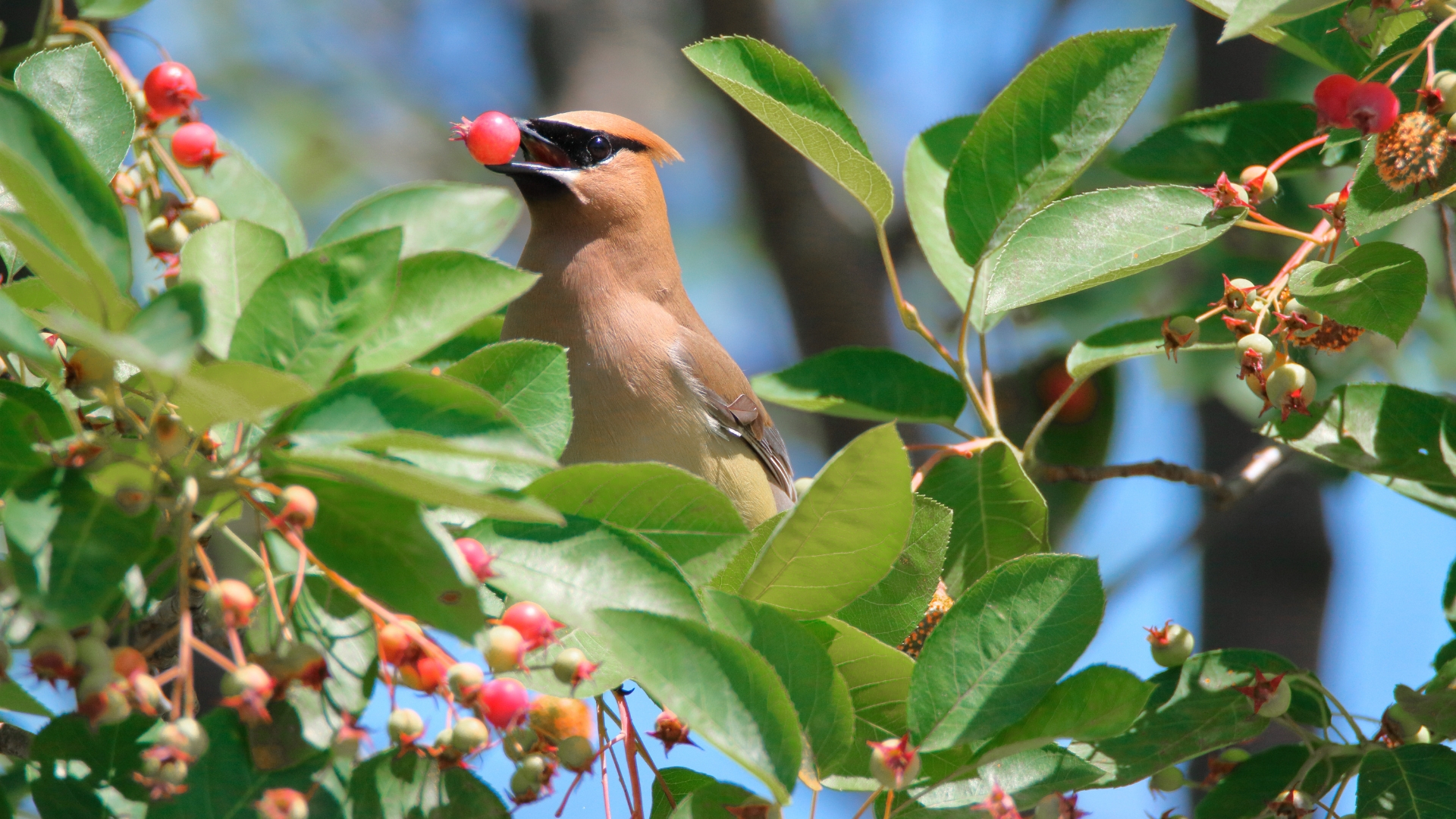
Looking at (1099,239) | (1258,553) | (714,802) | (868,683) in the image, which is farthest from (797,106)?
(1258,553)

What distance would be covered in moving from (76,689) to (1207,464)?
5.07 metres

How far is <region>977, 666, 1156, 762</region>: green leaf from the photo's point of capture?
189cm

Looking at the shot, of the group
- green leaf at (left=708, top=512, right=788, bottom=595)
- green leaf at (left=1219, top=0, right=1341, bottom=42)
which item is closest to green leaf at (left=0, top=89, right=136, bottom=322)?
green leaf at (left=708, top=512, right=788, bottom=595)

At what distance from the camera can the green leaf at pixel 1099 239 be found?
2.35m

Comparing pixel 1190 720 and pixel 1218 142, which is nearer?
pixel 1190 720

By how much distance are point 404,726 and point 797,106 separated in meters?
1.46

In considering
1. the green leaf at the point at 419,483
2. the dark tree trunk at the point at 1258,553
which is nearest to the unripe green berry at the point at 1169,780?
the green leaf at the point at 419,483

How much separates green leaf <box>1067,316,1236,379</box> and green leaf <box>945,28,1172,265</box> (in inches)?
16.6

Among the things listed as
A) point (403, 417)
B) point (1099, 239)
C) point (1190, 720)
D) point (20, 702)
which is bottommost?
point (20, 702)

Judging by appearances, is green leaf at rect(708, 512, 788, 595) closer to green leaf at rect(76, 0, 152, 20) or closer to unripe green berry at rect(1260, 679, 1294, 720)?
unripe green berry at rect(1260, 679, 1294, 720)

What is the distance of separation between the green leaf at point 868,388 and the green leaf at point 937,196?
22cm

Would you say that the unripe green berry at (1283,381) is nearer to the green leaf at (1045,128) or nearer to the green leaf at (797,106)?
the green leaf at (1045,128)

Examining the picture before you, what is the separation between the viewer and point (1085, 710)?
1913 mm

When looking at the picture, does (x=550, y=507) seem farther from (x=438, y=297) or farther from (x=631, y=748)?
(x=631, y=748)
